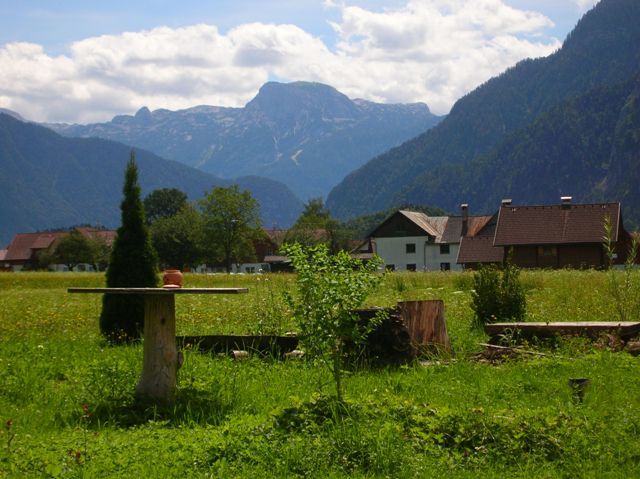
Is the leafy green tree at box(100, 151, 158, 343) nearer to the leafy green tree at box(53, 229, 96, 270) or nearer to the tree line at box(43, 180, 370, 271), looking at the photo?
the tree line at box(43, 180, 370, 271)

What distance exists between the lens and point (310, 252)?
937 cm

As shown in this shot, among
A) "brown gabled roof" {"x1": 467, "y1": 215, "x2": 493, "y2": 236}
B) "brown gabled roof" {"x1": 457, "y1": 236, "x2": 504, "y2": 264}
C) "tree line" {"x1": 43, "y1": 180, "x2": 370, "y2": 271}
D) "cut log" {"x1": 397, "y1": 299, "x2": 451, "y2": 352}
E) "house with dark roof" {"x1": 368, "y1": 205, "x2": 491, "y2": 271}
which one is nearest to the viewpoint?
"cut log" {"x1": 397, "y1": 299, "x2": 451, "y2": 352}

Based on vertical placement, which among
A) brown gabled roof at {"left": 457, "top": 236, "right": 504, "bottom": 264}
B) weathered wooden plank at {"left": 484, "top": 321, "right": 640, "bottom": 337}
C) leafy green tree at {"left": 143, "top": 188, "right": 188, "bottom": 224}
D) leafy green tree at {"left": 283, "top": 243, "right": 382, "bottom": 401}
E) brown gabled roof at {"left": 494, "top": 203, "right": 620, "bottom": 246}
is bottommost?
weathered wooden plank at {"left": 484, "top": 321, "right": 640, "bottom": 337}

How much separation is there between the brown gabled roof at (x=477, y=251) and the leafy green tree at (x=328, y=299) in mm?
75218

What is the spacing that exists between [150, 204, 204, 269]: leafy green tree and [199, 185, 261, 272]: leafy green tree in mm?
1537

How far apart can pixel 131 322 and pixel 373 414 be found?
24.7 ft

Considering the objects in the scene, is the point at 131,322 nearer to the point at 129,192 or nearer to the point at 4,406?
the point at 129,192

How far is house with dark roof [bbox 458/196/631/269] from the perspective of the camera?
68312 millimetres

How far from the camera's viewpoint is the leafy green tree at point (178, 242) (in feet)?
Answer: 311

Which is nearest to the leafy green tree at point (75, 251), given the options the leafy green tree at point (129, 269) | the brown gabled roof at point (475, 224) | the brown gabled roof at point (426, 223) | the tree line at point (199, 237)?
the tree line at point (199, 237)

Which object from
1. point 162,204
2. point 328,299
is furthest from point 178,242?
point 328,299

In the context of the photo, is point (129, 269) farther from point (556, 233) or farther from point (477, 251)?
point (477, 251)

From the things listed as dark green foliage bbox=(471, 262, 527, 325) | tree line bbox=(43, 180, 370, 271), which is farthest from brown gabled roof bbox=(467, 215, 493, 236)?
dark green foliage bbox=(471, 262, 527, 325)

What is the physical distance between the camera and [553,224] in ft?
230
